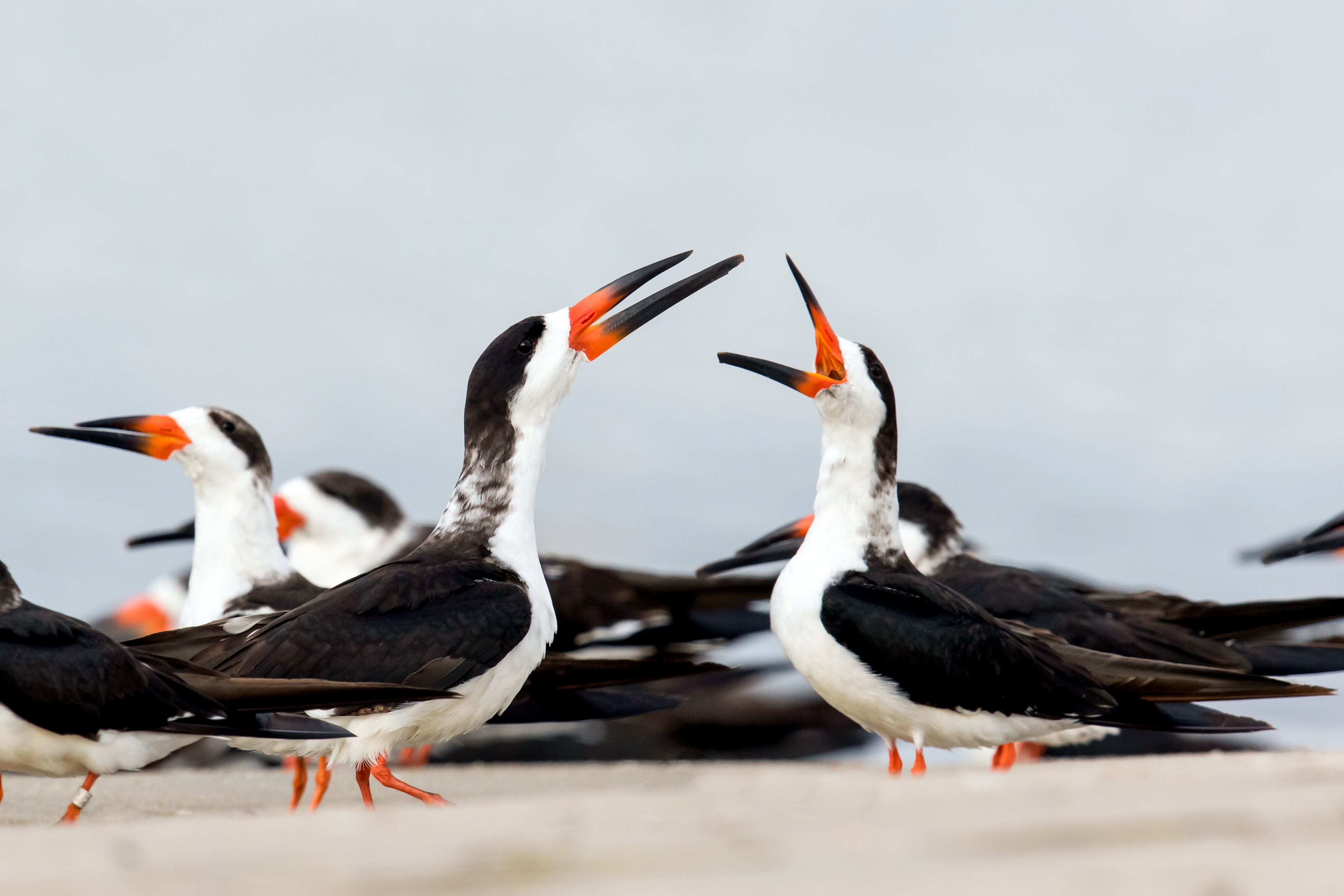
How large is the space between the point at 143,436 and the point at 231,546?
2.90 ft

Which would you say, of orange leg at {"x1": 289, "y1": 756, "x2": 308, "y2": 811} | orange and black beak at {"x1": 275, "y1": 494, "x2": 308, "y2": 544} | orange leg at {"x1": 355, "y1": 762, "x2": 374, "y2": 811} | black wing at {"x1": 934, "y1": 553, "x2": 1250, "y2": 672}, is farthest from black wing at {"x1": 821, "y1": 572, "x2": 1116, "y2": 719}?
orange and black beak at {"x1": 275, "y1": 494, "x2": 308, "y2": 544}

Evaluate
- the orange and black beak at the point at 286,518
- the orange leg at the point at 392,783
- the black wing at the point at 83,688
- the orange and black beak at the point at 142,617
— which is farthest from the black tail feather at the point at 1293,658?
the orange and black beak at the point at 142,617

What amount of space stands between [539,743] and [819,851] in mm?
8194

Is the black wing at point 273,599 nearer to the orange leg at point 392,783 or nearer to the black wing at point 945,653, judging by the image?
the orange leg at point 392,783

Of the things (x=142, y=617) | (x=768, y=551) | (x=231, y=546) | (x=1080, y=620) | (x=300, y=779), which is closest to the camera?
(x=300, y=779)

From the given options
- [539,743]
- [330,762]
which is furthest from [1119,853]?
[539,743]

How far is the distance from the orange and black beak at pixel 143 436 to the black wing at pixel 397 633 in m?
2.57

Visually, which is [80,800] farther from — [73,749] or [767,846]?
[767,846]

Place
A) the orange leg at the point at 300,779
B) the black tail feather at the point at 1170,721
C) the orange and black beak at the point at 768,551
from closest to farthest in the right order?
the black tail feather at the point at 1170,721 → the orange leg at the point at 300,779 → the orange and black beak at the point at 768,551

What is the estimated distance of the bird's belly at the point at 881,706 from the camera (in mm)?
5527

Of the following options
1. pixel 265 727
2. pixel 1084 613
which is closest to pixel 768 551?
pixel 1084 613

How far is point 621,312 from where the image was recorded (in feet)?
20.3

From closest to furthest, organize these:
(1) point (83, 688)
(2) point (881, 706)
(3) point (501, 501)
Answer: (1) point (83, 688) → (2) point (881, 706) → (3) point (501, 501)

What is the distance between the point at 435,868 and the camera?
7.72ft
